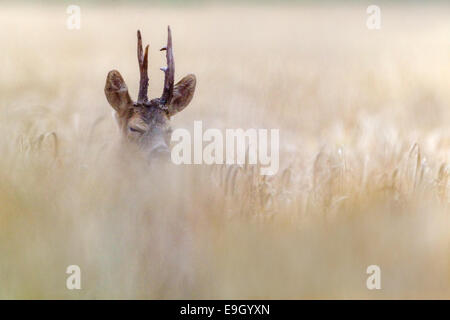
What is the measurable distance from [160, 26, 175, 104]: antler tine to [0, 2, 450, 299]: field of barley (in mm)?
526

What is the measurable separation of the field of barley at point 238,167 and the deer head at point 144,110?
16 cm

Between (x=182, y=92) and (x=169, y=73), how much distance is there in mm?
439

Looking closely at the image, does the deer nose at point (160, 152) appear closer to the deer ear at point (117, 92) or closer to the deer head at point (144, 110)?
the deer head at point (144, 110)

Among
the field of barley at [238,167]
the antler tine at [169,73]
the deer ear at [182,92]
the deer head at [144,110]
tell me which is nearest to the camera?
the field of barley at [238,167]

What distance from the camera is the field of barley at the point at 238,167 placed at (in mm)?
5867

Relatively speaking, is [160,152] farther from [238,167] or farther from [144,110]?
[238,167]

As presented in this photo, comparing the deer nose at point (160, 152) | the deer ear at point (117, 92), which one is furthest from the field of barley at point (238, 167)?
the deer ear at point (117, 92)

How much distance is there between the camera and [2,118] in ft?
23.9

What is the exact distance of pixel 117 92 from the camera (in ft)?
21.7

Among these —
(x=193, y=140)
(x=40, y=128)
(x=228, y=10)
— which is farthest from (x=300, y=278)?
(x=228, y=10)

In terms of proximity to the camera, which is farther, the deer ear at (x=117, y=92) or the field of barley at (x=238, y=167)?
the deer ear at (x=117, y=92)

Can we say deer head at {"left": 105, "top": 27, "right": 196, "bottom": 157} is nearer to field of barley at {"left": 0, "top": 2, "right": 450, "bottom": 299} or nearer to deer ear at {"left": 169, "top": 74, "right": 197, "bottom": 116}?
deer ear at {"left": 169, "top": 74, "right": 197, "bottom": 116}

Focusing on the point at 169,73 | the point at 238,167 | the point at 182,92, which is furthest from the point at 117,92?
the point at 238,167

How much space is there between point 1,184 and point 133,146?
1018 millimetres
